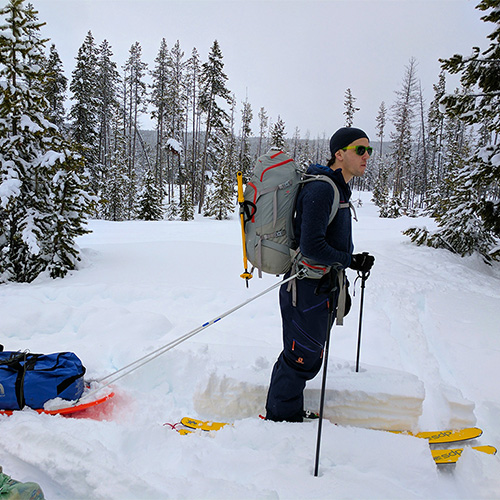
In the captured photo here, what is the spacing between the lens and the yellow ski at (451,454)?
2.58 metres

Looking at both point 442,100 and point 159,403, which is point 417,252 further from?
point 159,403

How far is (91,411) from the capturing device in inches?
131

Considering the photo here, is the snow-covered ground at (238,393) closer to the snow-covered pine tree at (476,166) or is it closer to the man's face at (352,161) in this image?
the man's face at (352,161)

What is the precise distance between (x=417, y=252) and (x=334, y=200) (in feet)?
31.1

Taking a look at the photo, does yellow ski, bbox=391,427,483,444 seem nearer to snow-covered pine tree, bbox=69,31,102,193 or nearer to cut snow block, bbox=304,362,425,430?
cut snow block, bbox=304,362,425,430

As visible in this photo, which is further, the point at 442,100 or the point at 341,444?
the point at 442,100

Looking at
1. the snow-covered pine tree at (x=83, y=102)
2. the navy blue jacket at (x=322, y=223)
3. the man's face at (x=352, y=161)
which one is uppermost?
the snow-covered pine tree at (x=83, y=102)

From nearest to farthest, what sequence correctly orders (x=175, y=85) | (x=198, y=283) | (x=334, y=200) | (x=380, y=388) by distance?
(x=334, y=200) < (x=380, y=388) < (x=198, y=283) < (x=175, y=85)

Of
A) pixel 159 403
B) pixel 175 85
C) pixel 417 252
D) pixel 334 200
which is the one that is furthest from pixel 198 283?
pixel 175 85

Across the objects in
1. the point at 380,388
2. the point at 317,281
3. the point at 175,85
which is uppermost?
the point at 175,85

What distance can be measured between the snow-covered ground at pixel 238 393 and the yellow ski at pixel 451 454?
6cm

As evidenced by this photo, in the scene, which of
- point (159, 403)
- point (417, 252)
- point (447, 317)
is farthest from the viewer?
point (417, 252)

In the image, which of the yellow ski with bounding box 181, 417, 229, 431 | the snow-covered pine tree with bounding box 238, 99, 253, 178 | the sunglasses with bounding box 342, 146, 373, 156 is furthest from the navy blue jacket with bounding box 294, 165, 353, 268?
the snow-covered pine tree with bounding box 238, 99, 253, 178

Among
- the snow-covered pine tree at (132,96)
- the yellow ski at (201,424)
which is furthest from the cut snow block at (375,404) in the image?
the snow-covered pine tree at (132,96)
